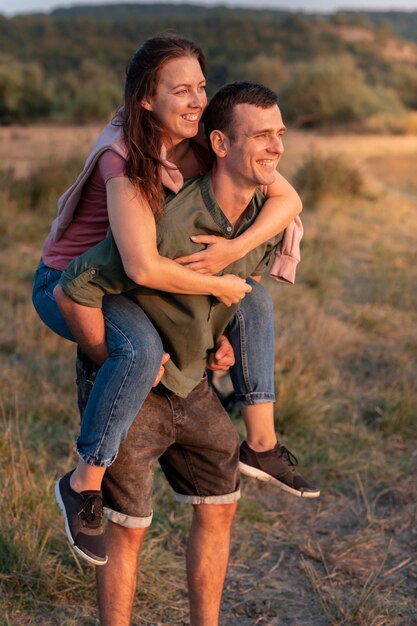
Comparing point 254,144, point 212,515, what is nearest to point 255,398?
point 212,515

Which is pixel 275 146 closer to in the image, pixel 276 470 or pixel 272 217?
pixel 272 217

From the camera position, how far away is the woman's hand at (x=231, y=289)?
270cm

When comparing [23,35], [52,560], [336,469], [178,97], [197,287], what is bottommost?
[23,35]

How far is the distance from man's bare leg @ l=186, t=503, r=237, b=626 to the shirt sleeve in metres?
1.14

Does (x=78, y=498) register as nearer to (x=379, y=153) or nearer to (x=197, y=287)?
(x=197, y=287)

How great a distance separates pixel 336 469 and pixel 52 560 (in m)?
1.83

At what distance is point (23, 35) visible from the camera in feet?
179

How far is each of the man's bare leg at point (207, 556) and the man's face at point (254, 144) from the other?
1.11 m

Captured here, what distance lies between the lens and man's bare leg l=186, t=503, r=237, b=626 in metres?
2.89

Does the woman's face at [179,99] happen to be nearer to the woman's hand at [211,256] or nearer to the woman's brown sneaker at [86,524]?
the woman's hand at [211,256]

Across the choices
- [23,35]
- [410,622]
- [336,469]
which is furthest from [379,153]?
[23,35]

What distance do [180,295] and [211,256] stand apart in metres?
0.16

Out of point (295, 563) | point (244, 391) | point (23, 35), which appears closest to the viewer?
point (244, 391)

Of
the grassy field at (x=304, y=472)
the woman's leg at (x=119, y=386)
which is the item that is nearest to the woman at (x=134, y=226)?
the woman's leg at (x=119, y=386)
